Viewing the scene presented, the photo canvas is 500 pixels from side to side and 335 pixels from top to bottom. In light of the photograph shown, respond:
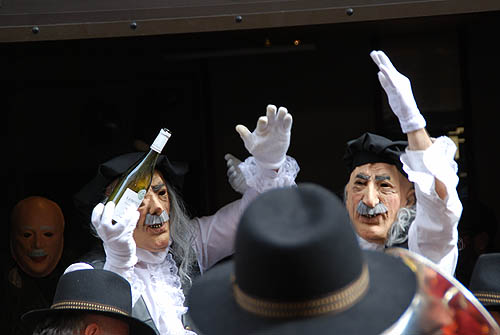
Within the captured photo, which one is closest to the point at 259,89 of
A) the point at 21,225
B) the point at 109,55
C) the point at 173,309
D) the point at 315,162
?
the point at 315,162

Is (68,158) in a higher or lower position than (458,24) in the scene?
lower

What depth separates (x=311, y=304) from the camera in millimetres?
1335

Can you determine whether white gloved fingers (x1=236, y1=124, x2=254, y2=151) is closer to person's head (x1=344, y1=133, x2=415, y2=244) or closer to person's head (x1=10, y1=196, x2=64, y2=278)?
person's head (x1=344, y1=133, x2=415, y2=244)

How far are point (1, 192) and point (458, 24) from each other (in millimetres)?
2642

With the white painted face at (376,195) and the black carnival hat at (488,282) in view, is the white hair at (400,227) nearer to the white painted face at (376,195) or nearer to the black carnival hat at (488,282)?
the white painted face at (376,195)

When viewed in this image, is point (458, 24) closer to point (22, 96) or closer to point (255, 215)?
point (22, 96)

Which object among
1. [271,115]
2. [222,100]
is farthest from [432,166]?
[222,100]

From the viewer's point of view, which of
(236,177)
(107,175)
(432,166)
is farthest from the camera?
(236,177)

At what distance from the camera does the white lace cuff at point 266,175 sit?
10.5 feet

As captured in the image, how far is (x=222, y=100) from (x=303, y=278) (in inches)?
129

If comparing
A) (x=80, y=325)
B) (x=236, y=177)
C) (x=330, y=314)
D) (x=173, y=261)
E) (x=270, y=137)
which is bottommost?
(x=80, y=325)

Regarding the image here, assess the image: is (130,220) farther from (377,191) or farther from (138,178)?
(377,191)

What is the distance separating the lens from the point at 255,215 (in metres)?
1.39

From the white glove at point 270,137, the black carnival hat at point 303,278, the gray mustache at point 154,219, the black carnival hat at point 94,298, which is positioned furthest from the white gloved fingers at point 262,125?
the black carnival hat at point 303,278
